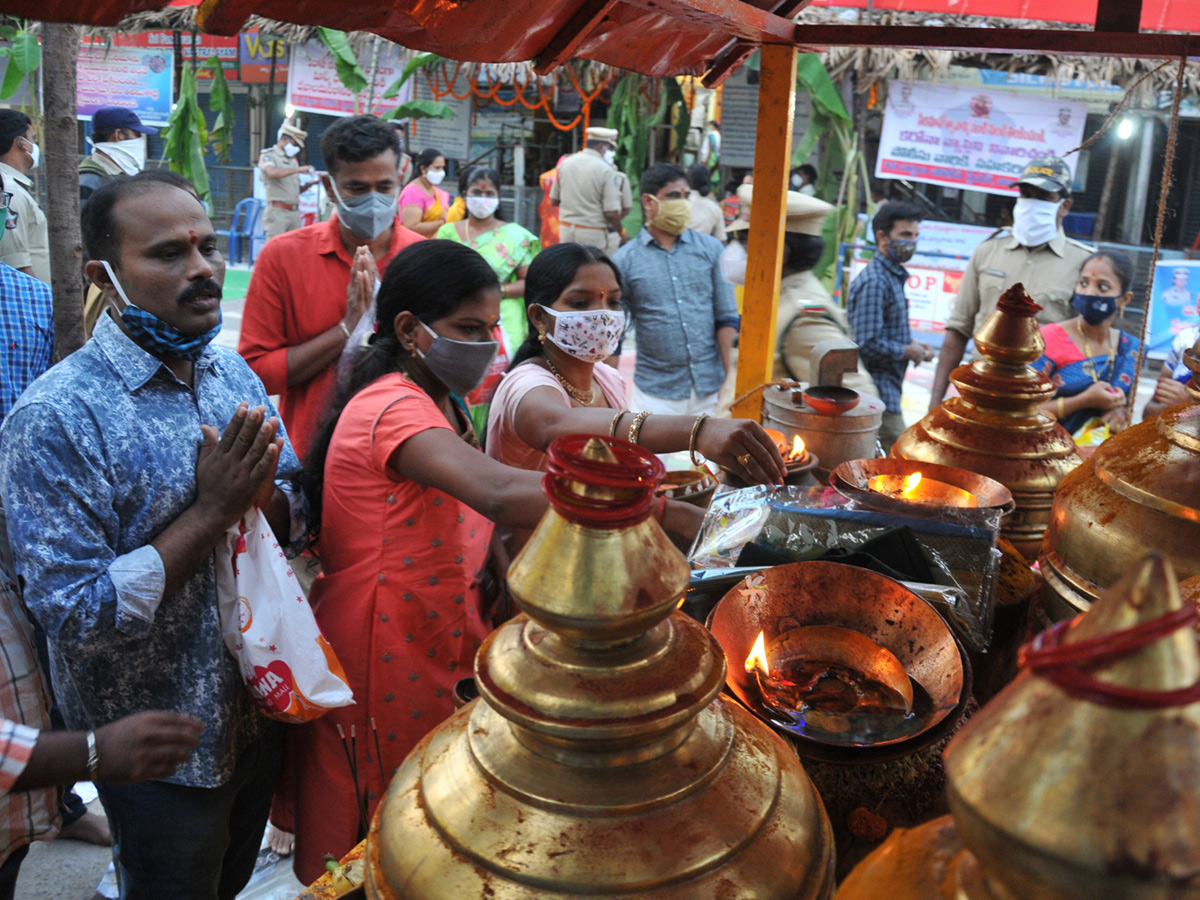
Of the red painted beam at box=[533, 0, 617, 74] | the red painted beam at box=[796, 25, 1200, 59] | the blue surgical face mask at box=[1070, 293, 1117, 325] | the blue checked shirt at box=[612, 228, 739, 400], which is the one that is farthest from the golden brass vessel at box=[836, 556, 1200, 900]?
the blue checked shirt at box=[612, 228, 739, 400]

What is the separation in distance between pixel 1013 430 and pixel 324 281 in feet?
8.13

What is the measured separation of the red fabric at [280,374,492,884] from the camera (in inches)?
83.4

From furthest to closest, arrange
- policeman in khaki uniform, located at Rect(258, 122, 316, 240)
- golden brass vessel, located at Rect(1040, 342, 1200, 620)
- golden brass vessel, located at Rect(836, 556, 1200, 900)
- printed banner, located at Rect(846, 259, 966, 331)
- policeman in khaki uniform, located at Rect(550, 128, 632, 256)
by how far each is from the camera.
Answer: printed banner, located at Rect(846, 259, 966, 331), policeman in khaki uniform, located at Rect(258, 122, 316, 240), policeman in khaki uniform, located at Rect(550, 128, 632, 256), golden brass vessel, located at Rect(1040, 342, 1200, 620), golden brass vessel, located at Rect(836, 556, 1200, 900)

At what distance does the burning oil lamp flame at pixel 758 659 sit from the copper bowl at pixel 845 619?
0.01 meters

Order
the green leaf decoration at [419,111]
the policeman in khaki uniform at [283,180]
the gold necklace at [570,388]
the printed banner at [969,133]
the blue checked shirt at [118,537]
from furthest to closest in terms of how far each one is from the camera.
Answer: the green leaf decoration at [419,111] < the printed banner at [969,133] < the policeman in khaki uniform at [283,180] < the gold necklace at [570,388] < the blue checked shirt at [118,537]

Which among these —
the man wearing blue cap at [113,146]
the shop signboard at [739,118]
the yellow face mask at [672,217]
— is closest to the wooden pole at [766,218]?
the yellow face mask at [672,217]

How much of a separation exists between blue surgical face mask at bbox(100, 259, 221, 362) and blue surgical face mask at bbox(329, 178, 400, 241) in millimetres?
1590

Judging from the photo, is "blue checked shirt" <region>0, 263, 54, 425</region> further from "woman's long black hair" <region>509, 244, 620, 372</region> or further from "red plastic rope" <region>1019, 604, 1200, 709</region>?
"red plastic rope" <region>1019, 604, 1200, 709</region>

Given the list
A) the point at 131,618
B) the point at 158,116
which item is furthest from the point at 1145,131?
the point at 158,116

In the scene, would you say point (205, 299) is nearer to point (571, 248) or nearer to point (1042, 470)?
point (571, 248)

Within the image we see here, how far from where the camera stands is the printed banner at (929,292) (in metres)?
11.1

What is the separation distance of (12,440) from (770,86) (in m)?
1.97

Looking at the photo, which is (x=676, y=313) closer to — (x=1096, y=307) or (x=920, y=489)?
(x=1096, y=307)

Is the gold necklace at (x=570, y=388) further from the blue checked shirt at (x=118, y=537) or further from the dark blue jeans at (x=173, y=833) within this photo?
the dark blue jeans at (x=173, y=833)
